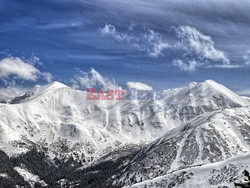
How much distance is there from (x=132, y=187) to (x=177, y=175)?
23.6 meters

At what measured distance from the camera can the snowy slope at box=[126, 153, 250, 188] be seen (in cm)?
15523

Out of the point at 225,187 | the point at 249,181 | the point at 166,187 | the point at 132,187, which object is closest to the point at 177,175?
the point at 166,187

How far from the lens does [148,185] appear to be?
186m

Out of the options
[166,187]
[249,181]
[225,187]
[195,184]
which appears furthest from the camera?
[166,187]

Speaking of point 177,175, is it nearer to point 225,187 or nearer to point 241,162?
point 241,162

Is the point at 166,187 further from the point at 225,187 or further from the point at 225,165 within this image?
the point at 225,187

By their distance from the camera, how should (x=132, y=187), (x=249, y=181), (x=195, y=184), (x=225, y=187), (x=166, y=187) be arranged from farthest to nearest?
(x=132, y=187)
(x=166, y=187)
(x=195, y=184)
(x=225, y=187)
(x=249, y=181)

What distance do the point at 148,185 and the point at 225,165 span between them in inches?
1547

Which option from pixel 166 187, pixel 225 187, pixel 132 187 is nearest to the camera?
pixel 225 187

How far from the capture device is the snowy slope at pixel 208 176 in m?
155

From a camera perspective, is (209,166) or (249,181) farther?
(209,166)

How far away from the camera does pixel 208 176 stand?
551ft

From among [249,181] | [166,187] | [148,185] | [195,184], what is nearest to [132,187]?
[148,185]

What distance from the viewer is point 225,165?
567 feet
